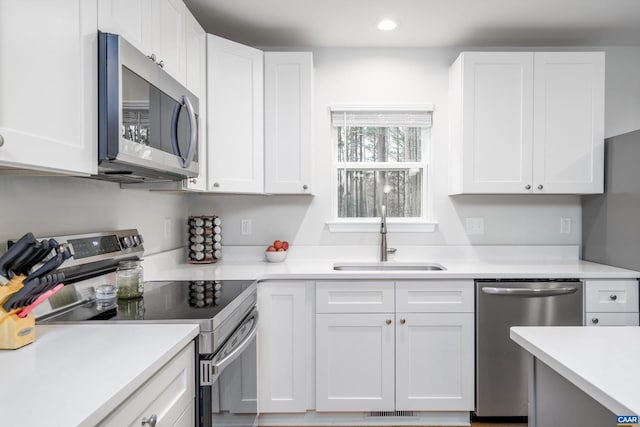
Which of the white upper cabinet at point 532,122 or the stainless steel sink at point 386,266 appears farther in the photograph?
the stainless steel sink at point 386,266

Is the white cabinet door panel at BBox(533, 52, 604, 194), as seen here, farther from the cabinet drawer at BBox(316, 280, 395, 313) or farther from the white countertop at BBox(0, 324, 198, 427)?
the white countertop at BBox(0, 324, 198, 427)

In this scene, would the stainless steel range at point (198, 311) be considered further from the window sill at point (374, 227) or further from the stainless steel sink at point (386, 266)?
the window sill at point (374, 227)

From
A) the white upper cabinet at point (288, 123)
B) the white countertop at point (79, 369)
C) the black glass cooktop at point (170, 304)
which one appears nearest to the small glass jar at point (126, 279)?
the black glass cooktop at point (170, 304)

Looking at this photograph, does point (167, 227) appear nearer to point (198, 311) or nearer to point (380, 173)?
point (198, 311)

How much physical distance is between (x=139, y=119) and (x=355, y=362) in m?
1.67

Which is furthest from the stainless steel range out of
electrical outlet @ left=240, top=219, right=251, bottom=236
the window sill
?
the window sill

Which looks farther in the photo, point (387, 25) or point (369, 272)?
point (387, 25)

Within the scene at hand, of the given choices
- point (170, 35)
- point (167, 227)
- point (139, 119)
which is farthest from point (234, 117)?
point (139, 119)

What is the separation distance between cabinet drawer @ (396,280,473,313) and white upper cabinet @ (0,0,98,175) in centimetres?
165

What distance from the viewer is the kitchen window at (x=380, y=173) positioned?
288 centimetres

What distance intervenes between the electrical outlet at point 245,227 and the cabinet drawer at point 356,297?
0.86m

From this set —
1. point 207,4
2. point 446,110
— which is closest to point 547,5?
point 446,110

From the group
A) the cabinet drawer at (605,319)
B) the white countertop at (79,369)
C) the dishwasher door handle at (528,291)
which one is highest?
the white countertop at (79,369)

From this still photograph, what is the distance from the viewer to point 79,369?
881mm
